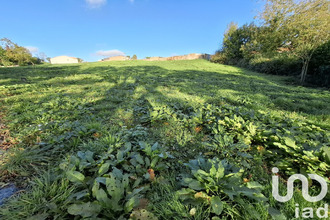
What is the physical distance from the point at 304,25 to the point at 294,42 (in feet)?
4.53

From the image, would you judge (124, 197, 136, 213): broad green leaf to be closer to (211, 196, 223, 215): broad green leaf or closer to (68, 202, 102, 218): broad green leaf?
(68, 202, 102, 218): broad green leaf

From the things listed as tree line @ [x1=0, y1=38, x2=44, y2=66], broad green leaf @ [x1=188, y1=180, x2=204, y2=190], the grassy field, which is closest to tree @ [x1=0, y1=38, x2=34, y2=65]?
tree line @ [x1=0, y1=38, x2=44, y2=66]

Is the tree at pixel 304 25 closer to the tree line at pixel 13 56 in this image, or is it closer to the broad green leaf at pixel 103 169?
the broad green leaf at pixel 103 169

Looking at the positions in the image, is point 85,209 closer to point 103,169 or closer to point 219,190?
point 103,169

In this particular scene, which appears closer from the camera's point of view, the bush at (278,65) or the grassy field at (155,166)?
the grassy field at (155,166)

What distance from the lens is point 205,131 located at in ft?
8.79

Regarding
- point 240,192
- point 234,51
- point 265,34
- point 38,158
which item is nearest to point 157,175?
point 240,192

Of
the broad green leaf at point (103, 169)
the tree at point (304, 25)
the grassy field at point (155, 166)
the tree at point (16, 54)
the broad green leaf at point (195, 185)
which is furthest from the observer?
the tree at point (16, 54)

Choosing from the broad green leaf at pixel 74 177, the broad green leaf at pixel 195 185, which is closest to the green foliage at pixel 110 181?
the broad green leaf at pixel 74 177

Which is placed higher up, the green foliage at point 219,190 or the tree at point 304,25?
the tree at point 304,25

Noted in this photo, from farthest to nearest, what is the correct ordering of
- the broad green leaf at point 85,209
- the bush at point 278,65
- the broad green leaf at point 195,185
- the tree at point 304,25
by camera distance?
the bush at point 278,65, the tree at point 304,25, the broad green leaf at point 195,185, the broad green leaf at point 85,209

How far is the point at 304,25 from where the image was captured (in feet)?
36.0

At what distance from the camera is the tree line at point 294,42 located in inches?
408

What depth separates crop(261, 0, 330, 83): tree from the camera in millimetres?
10359
